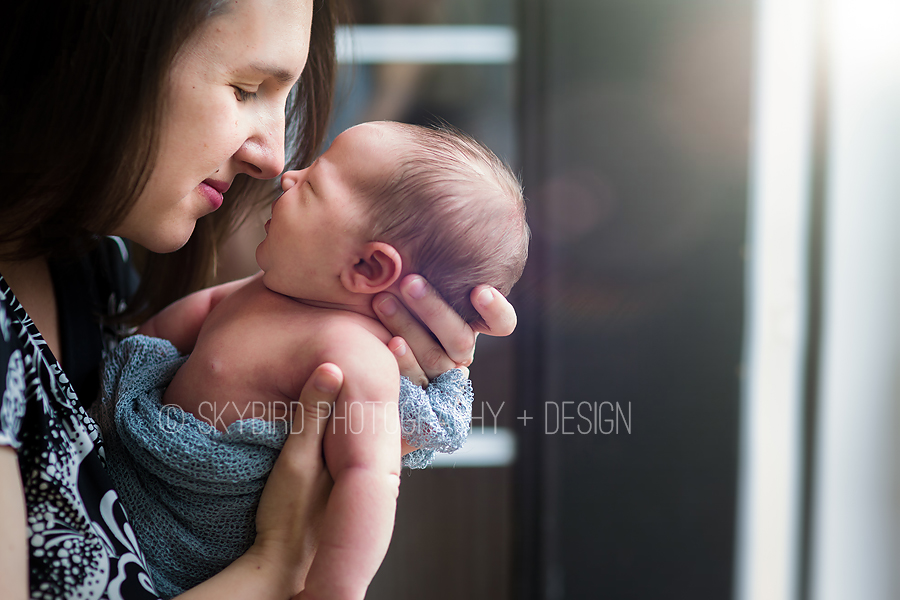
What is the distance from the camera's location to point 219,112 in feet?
1.81

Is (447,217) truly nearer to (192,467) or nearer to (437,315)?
(437,315)

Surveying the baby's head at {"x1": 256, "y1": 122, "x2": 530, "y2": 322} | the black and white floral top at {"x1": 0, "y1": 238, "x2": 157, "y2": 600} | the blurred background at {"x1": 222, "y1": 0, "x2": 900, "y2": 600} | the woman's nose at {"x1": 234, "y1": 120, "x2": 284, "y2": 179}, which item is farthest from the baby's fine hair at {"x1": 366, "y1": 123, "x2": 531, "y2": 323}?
the blurred background at {"x1": 222, "y1": 0, "x2": 900, "y2": 600}

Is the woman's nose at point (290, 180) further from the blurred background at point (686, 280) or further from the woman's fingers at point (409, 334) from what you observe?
the blurred background at point (686, 280)

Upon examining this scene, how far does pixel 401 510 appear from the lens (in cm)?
179

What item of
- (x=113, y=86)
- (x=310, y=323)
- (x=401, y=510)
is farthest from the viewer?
(x=401, y=510)

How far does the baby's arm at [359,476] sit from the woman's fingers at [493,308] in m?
0.12

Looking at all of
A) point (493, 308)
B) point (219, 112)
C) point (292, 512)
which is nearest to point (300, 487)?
point (292, 512)

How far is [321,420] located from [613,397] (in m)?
1.14

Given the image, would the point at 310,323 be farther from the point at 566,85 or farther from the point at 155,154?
the point at 566,85

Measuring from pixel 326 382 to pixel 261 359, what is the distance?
107 millimetres

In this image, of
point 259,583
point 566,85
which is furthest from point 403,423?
point 566,85

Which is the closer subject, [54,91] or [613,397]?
[54,91]

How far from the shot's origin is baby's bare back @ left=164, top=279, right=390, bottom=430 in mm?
588

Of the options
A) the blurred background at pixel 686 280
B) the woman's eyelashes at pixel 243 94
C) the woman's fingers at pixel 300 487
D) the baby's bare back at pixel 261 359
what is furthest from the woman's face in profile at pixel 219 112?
the blurred background at pixel 686 280
